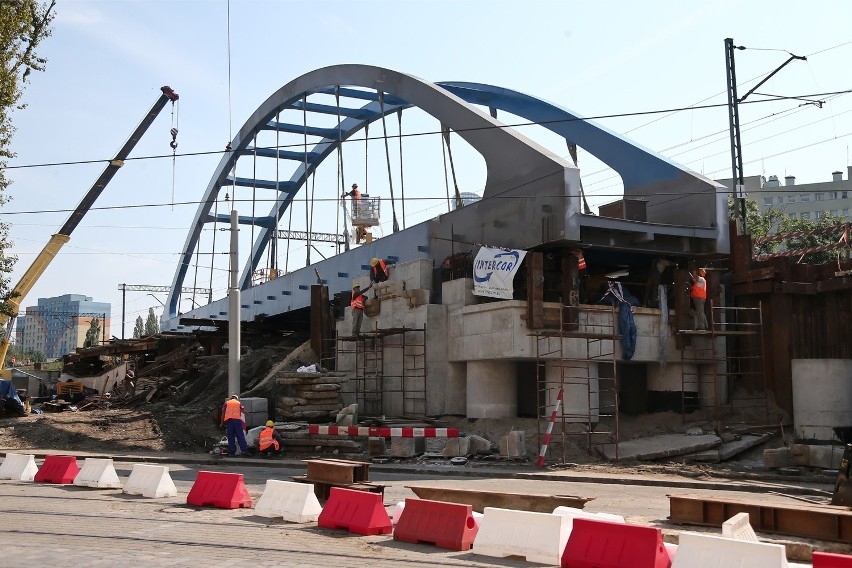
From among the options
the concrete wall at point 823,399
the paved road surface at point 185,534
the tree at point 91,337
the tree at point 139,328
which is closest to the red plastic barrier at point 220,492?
the paved road surface at point 185,534

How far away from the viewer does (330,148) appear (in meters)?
51.9

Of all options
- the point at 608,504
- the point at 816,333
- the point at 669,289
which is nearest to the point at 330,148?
the point at 669,289

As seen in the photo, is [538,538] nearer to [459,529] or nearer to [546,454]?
[459,529]

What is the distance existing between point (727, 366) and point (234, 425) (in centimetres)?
1454

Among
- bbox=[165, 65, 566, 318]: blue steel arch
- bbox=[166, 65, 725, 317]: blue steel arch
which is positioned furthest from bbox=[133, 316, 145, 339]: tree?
bbox=[166, 65, 725, 317]: blue steel arch

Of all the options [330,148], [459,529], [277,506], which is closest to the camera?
[459,529]

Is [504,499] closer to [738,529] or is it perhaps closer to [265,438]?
[738,529]

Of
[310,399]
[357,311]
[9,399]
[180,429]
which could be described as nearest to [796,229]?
[357,311]

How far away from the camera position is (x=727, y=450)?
21.6 m

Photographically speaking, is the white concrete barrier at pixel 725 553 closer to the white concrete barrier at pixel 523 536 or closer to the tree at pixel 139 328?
the white concrete barrier at pixel 523 536

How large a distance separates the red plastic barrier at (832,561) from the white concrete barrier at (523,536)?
2.82 metres

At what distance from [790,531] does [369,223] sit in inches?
1100

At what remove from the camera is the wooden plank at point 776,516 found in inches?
405

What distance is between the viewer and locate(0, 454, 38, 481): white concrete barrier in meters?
18.1
